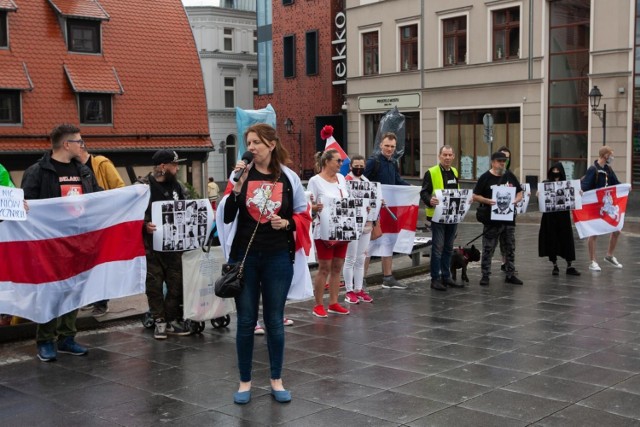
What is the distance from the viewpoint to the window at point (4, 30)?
1081 inches

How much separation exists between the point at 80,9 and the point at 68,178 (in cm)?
2356

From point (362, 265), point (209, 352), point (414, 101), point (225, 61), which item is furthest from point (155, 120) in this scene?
point (225, 61)

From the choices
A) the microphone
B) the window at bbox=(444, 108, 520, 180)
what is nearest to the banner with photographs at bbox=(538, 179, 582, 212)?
the microphone

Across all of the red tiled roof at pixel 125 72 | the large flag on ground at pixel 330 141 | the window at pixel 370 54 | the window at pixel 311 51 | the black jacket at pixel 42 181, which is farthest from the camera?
the window at pixel 311 51

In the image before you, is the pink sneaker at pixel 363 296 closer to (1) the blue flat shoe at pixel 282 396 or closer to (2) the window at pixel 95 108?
(1) the blue flat shoe at pixel 282 396

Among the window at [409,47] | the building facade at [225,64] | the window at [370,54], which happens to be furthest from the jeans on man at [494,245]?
the building facade at [225,64]

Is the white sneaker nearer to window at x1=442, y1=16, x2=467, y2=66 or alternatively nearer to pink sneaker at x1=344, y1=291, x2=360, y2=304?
pink sneaker at x1=344, y1=291, x2=360, y2=304

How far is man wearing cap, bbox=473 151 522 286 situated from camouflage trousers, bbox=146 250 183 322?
190 inches

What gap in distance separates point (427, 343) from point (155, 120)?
25.0 meters

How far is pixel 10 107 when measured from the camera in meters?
27.6

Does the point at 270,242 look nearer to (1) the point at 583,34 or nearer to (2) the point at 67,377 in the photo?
(2) the point at 67,377

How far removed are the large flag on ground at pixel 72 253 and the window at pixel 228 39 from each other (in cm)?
5919

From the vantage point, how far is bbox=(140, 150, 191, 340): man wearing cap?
335 inches

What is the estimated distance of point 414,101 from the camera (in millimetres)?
36812
